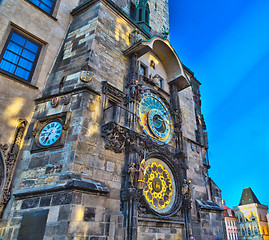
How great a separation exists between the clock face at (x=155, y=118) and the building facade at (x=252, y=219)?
41.6 meters

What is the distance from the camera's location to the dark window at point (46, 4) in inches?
368

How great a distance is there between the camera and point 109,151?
7.19 metres

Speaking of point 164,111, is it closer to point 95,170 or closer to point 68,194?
point 95,170

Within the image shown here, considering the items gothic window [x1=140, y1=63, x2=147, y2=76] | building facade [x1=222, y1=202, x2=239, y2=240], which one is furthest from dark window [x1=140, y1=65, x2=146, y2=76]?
building facade [x1=222, y1=202, x2=239, y2=240]

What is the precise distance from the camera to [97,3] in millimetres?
9492

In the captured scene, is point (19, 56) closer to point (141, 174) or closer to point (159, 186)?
point (141, 174)

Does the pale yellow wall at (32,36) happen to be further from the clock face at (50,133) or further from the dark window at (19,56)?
the clock face at (50,133)

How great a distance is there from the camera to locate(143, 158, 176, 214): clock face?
311 inches

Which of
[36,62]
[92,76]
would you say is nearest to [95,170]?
[92,76]

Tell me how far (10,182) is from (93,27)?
616 cm

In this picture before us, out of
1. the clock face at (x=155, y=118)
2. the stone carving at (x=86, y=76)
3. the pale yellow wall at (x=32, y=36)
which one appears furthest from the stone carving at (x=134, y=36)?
the stone carving at (x=86, y=76)

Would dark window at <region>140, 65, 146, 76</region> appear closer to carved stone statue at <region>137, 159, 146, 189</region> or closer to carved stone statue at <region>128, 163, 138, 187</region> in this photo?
carved stone statue at <region>137, 159, 146, 189</region>

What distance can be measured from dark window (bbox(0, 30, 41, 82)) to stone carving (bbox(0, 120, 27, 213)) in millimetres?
1876

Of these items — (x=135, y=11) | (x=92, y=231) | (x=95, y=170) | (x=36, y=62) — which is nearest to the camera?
(x=92, y=231)
